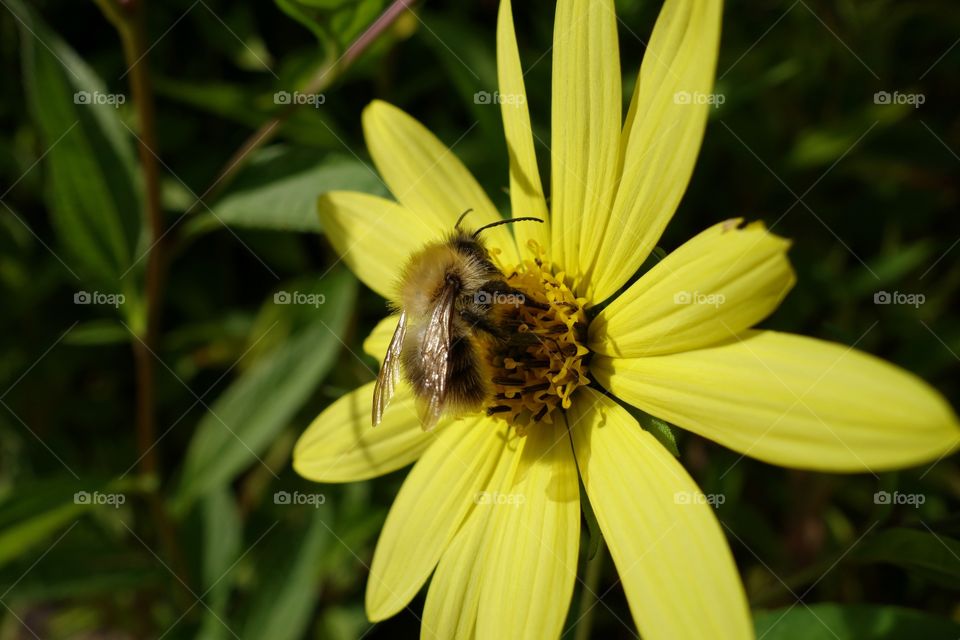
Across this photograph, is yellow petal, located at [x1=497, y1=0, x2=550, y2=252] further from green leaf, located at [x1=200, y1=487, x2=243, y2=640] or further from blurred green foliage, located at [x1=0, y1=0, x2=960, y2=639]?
green leaf, located at [x1=200, y1=487, x2=243, y2=640]

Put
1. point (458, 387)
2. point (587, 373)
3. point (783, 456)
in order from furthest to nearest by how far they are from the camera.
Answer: point (587, 373) → point (458, 387) → point (783, 456)

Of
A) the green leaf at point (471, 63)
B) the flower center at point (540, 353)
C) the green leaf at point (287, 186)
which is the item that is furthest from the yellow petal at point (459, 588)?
the green leaf at point (471, 63)

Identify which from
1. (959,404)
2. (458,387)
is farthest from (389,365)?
(959,404)

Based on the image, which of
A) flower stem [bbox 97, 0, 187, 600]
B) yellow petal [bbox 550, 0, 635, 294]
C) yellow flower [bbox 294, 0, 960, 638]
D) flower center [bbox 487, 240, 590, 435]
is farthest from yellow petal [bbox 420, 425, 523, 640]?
flower stem [bbox 97, 0, 187, 600]

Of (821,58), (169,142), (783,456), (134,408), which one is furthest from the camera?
(134,408)

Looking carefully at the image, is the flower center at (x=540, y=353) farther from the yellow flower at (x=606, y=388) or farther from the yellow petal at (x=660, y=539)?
the yellow petal at (x=660, y=539)

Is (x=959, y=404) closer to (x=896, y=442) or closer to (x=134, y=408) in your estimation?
(x=896, y=442)
